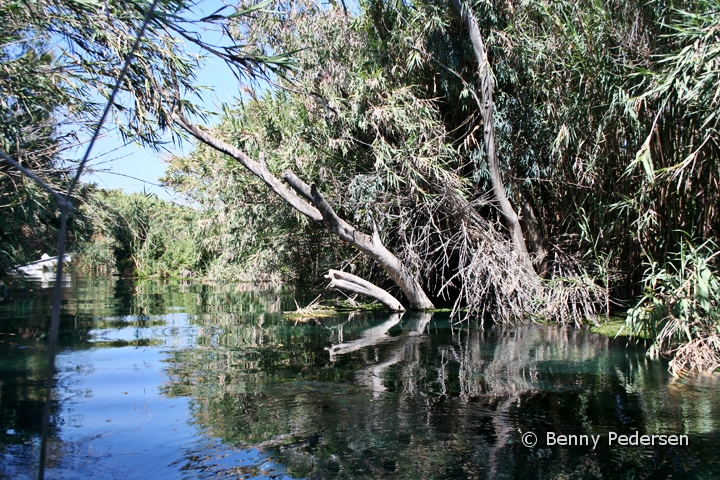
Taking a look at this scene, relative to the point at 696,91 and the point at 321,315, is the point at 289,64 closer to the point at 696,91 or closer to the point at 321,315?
the point at 696,91

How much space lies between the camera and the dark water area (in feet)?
12.3

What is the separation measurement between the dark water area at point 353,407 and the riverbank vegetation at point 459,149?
4.36ft

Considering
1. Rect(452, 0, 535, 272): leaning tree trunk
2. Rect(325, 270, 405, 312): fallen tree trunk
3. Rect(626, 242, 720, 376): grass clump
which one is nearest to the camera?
Rect(626, 242, 720, 376): grass clump

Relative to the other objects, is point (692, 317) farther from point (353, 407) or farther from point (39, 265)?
point (39, 265)

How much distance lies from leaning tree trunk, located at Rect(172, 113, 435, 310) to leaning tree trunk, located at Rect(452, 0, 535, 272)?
193 centimetres

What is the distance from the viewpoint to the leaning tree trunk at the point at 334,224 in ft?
29.1

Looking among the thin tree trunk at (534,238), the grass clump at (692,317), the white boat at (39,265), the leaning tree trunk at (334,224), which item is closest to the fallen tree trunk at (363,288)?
the leaning tree trunk at (334,224)

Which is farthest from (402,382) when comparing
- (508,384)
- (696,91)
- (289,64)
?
(696,91)

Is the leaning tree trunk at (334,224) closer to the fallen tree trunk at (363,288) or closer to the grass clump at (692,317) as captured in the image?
the fallen tree trunk at (363,288)

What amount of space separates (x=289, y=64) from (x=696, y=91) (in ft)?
13.2

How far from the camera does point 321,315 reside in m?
10.6

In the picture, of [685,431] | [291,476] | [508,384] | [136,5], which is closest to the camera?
[291,476]

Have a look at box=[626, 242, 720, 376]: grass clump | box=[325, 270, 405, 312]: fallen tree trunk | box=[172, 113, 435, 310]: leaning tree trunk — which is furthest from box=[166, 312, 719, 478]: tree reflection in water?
box=[325, 270, 405, 312]: fallen tree trunk

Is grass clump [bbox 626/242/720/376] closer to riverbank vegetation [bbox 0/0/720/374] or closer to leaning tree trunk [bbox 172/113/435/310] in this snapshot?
riverbank vegetation [bbox 0/0/720/374]
